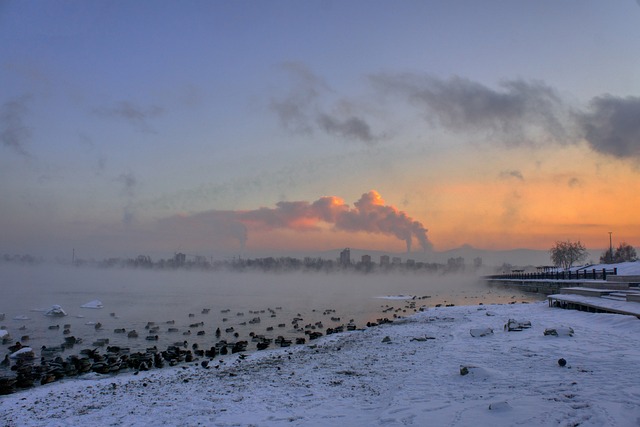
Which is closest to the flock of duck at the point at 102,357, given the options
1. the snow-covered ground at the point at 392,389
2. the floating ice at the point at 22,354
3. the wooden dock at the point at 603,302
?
the floating ice at the point at 22,354

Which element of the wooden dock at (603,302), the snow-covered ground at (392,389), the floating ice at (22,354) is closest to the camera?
the snow-covered ground at (392,389)

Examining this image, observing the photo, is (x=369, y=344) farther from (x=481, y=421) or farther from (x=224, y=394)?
(x=481, y=421)

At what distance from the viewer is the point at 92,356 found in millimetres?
23516

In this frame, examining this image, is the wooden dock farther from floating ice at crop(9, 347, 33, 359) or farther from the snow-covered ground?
floating ice at crop(9, 347, 33, 359)

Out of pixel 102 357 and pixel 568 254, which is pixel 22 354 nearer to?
pixel 102 357

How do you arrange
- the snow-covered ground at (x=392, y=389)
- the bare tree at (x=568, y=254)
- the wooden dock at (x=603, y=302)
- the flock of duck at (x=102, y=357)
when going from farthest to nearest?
1. the bare tree at (x=568, y=254)
2. the wooden dock at (x=603, y=302)
3. the flock of duck at (x=102, y=357)
4. the snow-covered ground at (x=392, y=389)

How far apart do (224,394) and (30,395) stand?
7378 mm

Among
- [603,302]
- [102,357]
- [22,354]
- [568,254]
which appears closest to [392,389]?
[102,357]

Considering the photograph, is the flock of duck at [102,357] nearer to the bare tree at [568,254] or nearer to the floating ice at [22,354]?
the floating ice at [22,354]

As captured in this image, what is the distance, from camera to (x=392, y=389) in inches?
519

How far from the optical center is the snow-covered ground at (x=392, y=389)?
10.0 meters

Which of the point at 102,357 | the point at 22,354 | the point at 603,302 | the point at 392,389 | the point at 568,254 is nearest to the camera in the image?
the point at 392,389

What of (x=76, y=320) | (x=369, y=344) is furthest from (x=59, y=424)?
(x=76, y=320)

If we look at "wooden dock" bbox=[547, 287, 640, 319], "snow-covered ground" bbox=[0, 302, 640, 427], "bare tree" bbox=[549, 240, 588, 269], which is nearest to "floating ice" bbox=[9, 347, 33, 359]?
"snow-covered ground" bbox=[0, 302, 640, 427]
